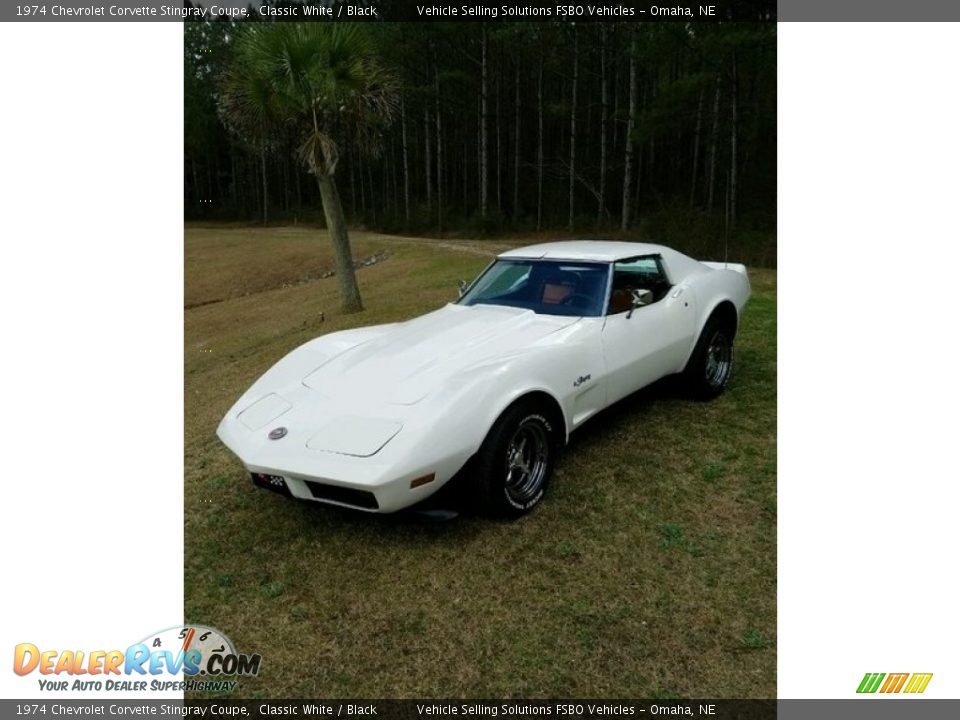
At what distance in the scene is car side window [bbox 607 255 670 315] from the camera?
4.35 metres

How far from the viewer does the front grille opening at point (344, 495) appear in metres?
2.99

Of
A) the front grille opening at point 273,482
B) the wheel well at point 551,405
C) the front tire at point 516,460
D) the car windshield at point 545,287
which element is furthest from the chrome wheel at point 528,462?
the front grille opening at point 273,482

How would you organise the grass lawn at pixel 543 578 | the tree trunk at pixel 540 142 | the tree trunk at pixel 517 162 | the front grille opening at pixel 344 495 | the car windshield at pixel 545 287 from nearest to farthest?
the grass lawn at pixel 543 578 → the front grille opening at pixel 344 495 → the car windshield at pixel 545 287 → the tree trunk at pixel 540 142 → the tree trunk at pixel 517 162

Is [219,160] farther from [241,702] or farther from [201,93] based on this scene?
[241,702]

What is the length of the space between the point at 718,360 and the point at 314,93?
793 cm

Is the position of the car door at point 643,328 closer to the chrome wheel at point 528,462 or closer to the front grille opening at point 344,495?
the chrome wheel at point 528,462

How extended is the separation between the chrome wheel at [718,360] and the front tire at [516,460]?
2.08 meters

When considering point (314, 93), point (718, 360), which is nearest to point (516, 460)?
point (718, 360)

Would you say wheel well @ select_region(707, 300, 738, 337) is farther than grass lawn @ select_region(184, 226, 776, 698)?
Yes

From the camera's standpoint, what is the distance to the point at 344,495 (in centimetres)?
305

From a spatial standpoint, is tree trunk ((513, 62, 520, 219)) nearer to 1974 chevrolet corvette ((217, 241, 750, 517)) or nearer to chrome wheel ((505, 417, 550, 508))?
1974 chevrolet corvette ((217, 241, 750, 517))

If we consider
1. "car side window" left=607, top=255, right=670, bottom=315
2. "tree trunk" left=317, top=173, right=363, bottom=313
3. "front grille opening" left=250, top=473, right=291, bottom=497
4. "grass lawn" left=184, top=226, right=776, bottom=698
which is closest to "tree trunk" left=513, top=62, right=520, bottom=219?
"tree trunk" left=317, top=173, right=363, bottom=313

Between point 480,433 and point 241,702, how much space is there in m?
1.52

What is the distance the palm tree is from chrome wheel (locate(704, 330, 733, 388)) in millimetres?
7208
